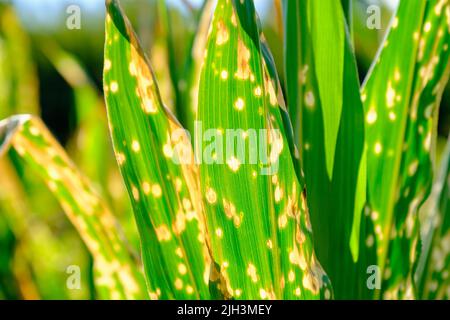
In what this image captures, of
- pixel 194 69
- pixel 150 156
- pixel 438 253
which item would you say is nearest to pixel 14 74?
pixel 194 69

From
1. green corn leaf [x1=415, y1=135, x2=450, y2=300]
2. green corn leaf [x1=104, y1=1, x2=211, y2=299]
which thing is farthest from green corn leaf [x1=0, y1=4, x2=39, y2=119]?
green corn leaf [x1=415, y1=135, x2=450, y2=300]

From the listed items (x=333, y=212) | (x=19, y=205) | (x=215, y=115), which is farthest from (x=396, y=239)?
(x=19, y=205)

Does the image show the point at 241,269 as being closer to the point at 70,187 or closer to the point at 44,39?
the point at 70,187

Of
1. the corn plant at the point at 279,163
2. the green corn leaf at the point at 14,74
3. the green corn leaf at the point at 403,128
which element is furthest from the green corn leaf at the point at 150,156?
the green corn leaf at the point at 14,74

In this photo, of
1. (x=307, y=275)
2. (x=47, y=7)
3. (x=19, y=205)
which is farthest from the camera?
(x=47, y=7)

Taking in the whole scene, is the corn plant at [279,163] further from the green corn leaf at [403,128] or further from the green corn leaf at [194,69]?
the green corn leaf at [194,69]

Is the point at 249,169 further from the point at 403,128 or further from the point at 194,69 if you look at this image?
the point at 194,69

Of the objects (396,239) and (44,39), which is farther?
(44,39)
